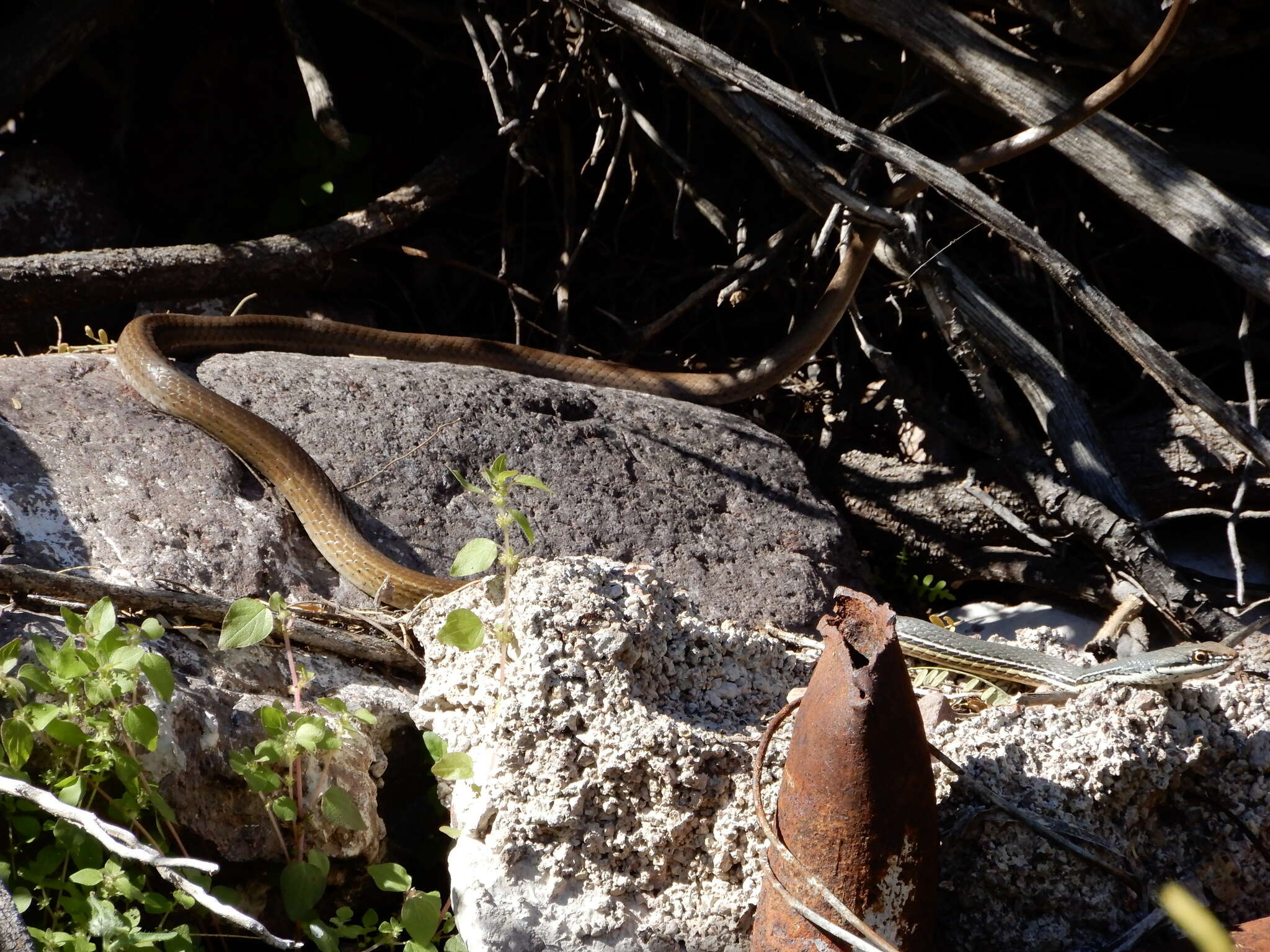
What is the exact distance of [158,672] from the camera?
186cm

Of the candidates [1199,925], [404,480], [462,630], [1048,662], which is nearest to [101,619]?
[462,630]

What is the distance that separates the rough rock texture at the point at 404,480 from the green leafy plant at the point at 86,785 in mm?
966

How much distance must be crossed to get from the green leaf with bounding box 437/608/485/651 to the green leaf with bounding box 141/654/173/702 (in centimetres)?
46

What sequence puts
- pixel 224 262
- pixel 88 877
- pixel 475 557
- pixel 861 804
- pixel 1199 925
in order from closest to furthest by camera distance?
pixel 1199 925 < pixel 861 804 < pixel 88 877 < pixel 475 557 < pixel 224 262

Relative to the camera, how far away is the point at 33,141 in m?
5.43

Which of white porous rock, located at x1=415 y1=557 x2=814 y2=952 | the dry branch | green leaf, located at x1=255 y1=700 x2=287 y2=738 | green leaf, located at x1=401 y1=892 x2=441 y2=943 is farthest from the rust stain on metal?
the dry branch

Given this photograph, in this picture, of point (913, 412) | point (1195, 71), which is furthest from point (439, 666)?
point (1195, 71)

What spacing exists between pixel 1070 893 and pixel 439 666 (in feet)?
3.96

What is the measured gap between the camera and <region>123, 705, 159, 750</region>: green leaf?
5.83 feet

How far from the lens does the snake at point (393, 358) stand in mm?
2553

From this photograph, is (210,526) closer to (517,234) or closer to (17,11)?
(517,234)

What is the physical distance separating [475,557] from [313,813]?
1.78 ft

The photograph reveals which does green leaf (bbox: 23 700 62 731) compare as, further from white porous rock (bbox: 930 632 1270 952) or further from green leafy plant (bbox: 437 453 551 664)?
white porous rock (bbox: 930 632 1270 952)

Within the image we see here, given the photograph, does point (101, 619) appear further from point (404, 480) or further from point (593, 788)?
point (404, 480)
